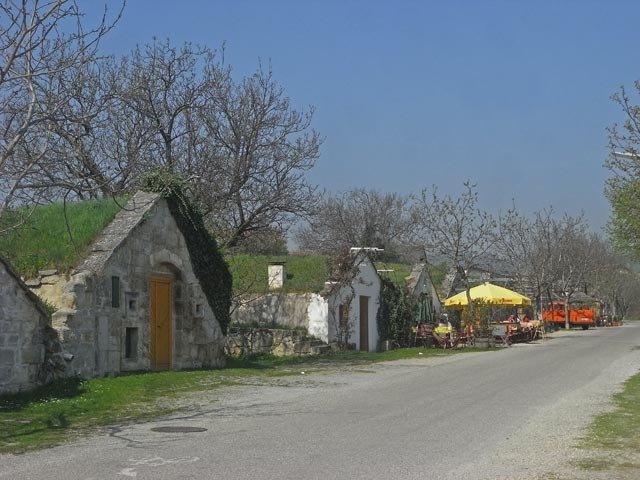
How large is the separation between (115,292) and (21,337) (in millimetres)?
4050

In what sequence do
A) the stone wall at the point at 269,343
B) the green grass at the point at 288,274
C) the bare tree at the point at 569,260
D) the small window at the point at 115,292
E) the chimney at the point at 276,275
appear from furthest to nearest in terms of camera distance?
1. the bare tree at the point at 569,260
2. the chimney at the point at 276,275
3. the green grass at the point at 288,274
4. the stone wall at the point at 269,343
5. the small window at the point at 115,292

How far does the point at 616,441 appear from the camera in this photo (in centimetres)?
1062

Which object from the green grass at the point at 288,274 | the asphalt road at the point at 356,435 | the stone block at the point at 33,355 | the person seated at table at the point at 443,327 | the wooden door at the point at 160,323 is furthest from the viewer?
the person seated at table at the point at 443,327

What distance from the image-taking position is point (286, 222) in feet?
96.6

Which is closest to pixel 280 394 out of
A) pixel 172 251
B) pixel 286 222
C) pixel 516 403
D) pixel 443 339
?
pixel 516 403

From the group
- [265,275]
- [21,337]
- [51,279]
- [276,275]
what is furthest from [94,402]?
[265,275]

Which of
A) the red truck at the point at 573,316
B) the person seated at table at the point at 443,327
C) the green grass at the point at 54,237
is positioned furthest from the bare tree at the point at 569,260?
the green grass at the point at 54,237

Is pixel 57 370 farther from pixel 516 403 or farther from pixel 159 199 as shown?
pixel 516 403

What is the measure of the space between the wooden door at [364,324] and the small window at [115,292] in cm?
1585

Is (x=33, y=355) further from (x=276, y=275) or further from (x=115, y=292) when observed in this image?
(x=276, y=275)

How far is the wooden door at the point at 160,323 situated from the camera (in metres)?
19.9

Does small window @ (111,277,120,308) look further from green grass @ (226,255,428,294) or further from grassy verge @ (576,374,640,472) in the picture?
green grass @ (226,255,428,294)

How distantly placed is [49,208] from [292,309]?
11.9 m

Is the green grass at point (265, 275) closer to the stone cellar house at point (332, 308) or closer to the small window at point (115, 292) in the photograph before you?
the stone cellar house at point (332, 308)
